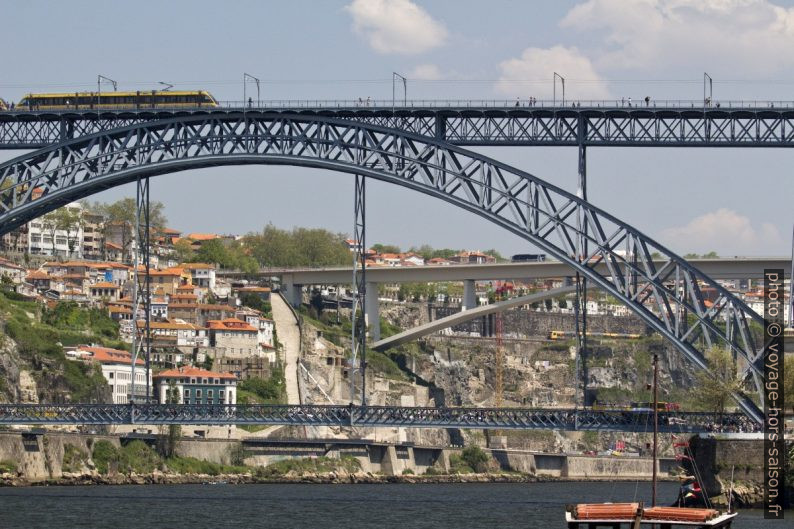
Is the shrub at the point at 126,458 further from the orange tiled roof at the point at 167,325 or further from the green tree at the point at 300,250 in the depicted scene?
the green tree at the point at 300,250

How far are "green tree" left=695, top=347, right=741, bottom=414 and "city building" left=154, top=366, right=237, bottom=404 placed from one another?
53.0 m

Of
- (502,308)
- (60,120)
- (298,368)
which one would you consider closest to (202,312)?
(298,368)

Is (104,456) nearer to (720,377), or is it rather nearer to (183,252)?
(720,377)

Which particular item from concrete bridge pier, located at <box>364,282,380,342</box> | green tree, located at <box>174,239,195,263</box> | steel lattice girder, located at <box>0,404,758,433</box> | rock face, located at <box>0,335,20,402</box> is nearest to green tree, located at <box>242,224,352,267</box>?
green tree, located at <box>174,239,195,263</box>

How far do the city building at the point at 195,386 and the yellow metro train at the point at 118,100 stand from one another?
37.6m

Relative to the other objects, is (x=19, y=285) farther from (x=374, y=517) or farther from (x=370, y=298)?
(x=374, y=517)

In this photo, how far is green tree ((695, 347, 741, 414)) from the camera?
6838 centimetres

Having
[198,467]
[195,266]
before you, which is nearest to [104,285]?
[195,266]

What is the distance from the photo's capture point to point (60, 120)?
78375 millimetres

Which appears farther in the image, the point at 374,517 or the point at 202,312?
the point at 202,312

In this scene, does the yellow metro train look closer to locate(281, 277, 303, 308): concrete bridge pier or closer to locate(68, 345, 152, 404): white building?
locate(68, 345, 152, 404): white building

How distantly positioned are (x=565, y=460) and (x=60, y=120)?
218 ft

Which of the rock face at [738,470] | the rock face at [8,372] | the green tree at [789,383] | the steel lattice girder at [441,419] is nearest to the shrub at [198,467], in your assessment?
the rock face at [8,372]

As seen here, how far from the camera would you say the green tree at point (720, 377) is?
68.4 m
